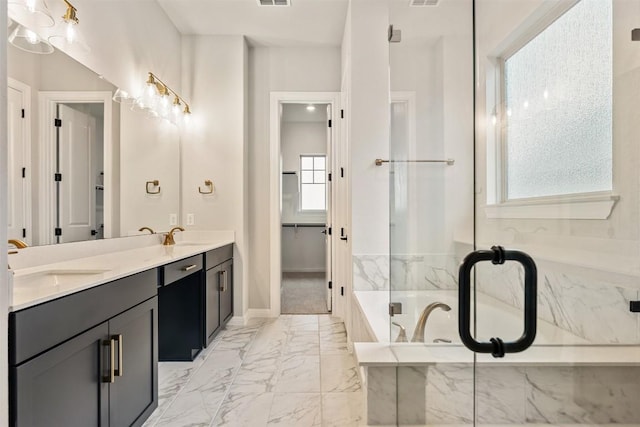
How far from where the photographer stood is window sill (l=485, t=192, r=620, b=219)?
3.86ft

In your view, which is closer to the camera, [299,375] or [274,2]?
[299,375]

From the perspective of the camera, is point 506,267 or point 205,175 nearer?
point 506,267

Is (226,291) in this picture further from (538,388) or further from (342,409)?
(538,388)

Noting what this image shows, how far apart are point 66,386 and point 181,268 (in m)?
1.06

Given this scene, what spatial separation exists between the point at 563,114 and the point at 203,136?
305cm

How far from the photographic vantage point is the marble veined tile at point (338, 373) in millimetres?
2189

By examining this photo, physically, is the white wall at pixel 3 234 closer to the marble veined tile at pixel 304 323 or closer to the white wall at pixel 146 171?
the white wall at pixel 146 171

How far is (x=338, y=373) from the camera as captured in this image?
238cm

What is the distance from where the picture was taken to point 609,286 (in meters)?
1.16

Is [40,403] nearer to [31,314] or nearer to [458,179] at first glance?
[31,314]

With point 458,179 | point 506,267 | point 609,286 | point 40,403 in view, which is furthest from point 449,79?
point 40,403

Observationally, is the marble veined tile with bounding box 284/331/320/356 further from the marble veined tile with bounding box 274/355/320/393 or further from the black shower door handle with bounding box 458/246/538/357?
the black shower door handle with bounding box 458/246/538/357

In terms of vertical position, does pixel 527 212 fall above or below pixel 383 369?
above

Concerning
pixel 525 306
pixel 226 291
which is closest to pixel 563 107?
pixel 525 306
